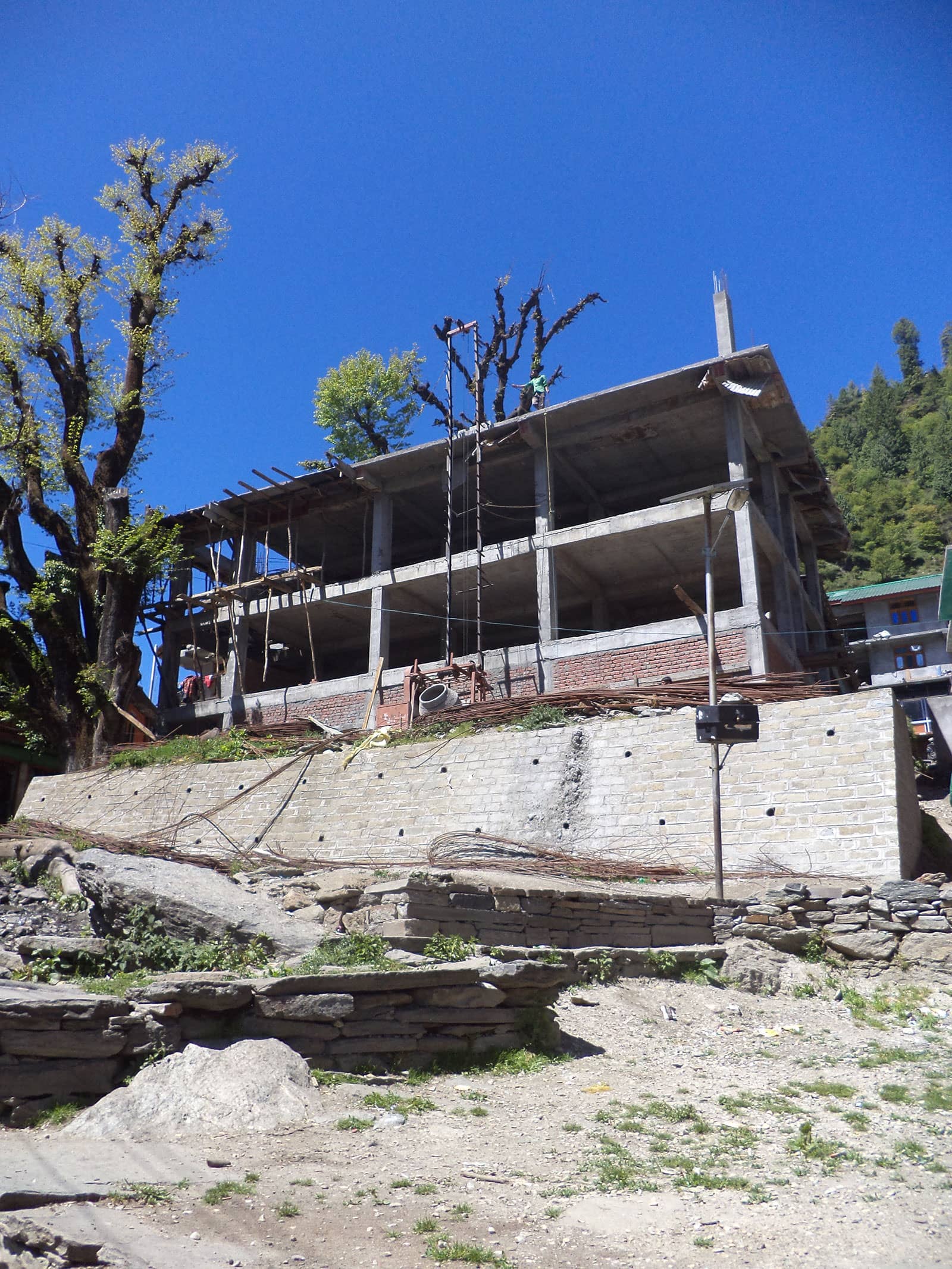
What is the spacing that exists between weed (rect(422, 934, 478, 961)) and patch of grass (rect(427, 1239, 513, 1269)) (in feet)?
11.6

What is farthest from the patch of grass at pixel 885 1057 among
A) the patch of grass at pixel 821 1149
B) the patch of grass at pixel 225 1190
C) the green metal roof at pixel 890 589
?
the green metal roof at pixel 890 589

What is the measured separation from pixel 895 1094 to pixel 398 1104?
3.21 meters

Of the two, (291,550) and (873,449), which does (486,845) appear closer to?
(291,550)

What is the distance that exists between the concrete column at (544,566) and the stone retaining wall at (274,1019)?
13.7m

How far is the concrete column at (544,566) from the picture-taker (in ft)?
67.2

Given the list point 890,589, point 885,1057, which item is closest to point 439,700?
point 885,1057

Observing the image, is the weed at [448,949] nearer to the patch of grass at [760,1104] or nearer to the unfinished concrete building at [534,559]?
the patch of grass at [760,1104]

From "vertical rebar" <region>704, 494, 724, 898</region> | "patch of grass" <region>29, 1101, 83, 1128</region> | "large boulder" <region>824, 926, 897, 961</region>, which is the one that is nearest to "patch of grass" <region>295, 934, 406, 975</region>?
"patch of grass" <region>29, 1101, 83, 1128</region>

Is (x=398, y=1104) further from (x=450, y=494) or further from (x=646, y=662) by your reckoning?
(x=450, y=494)

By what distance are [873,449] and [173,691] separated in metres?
54.5

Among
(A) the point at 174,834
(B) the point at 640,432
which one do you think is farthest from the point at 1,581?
(B) the point at 640,432

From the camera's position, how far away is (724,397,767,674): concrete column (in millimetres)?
17781

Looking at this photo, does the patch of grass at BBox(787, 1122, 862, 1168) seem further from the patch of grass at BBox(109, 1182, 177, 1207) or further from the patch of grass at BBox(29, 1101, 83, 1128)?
the patch of grass at BBox(29, 1101, 83, 1128)

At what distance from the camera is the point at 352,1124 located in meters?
5.01
